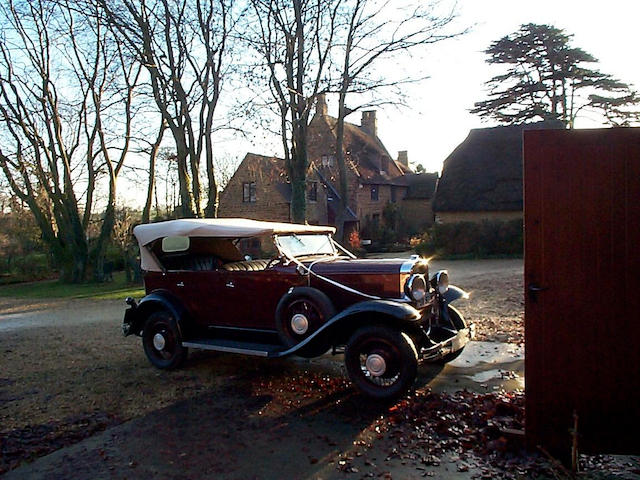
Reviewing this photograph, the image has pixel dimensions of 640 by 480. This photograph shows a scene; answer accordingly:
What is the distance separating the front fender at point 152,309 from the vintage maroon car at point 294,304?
14 mm

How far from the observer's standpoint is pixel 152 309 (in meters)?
7.55

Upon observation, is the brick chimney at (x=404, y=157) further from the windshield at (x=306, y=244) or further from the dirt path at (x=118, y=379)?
the windshield at (x=306, y=244)

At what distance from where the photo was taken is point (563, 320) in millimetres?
3879

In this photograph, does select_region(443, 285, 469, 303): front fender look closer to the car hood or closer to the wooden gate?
the car hood

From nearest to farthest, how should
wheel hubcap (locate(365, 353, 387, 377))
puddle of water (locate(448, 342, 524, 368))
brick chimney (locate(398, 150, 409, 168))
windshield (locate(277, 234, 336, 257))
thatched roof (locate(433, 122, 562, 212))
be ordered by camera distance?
wheel hubcap (locate(365, 353, 387, 377)) < windshield (locate(277, 234, 336, 257)) < puddle of water (locate(448, 342, 524, 368)) < thatched roof (locate(433, 122, 562, 212)) < brick chimney (locate(398, 150, 409, 168))

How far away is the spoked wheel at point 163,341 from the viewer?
284 inches

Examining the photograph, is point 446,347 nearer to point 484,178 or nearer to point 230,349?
point 230,349

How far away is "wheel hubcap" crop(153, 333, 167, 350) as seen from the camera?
734cm

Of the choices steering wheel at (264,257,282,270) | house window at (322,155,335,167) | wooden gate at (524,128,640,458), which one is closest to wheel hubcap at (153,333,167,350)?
steering wheel at (264,257,282,270)

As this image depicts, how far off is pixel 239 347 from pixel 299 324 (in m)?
0.81

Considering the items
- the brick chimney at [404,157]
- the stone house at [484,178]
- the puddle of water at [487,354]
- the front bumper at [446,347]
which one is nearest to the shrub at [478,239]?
the stone house at [484,178]

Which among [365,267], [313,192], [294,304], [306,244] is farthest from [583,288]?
[313,192]

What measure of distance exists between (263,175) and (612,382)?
101ft

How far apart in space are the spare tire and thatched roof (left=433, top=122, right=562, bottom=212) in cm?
2403
